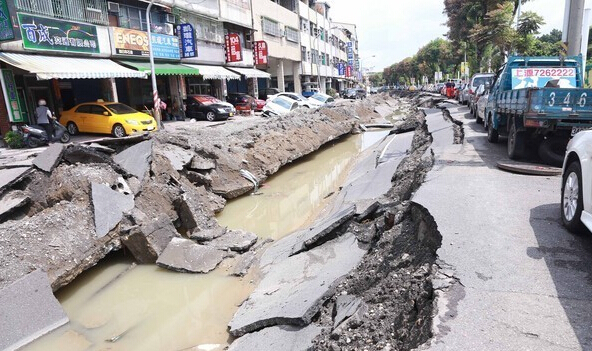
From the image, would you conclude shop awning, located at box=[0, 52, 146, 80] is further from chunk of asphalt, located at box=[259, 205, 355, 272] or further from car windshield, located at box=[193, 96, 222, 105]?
chunk of asphalt, located at box=[259, 205, 355, 272]

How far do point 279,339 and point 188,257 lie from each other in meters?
3.67

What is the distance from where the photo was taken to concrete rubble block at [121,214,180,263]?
25.5 feet

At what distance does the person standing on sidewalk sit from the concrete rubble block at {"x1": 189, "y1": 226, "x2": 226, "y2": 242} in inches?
386

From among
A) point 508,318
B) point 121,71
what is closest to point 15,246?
point 508,318

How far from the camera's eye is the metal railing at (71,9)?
52.5 feet

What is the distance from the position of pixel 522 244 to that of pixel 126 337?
5556mm

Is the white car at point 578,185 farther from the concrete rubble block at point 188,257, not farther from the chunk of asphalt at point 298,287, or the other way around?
the concrete rubble block at point 188,257

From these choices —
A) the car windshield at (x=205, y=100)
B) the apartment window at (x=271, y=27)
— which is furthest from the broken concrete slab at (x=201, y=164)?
the apartment window at (x=271, y=27)

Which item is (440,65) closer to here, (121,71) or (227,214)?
(121,71)

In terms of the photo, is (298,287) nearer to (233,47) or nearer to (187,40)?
A: (187,40)

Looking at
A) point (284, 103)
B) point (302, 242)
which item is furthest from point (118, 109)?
point (302, 242)

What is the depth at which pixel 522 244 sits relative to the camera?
183 inches

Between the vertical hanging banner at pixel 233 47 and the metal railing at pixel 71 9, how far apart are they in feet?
37.1

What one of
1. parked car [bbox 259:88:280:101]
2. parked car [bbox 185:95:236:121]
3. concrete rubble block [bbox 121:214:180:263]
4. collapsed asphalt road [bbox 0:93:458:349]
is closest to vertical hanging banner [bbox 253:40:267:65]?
parked car [bbox 259:88:280:101]
